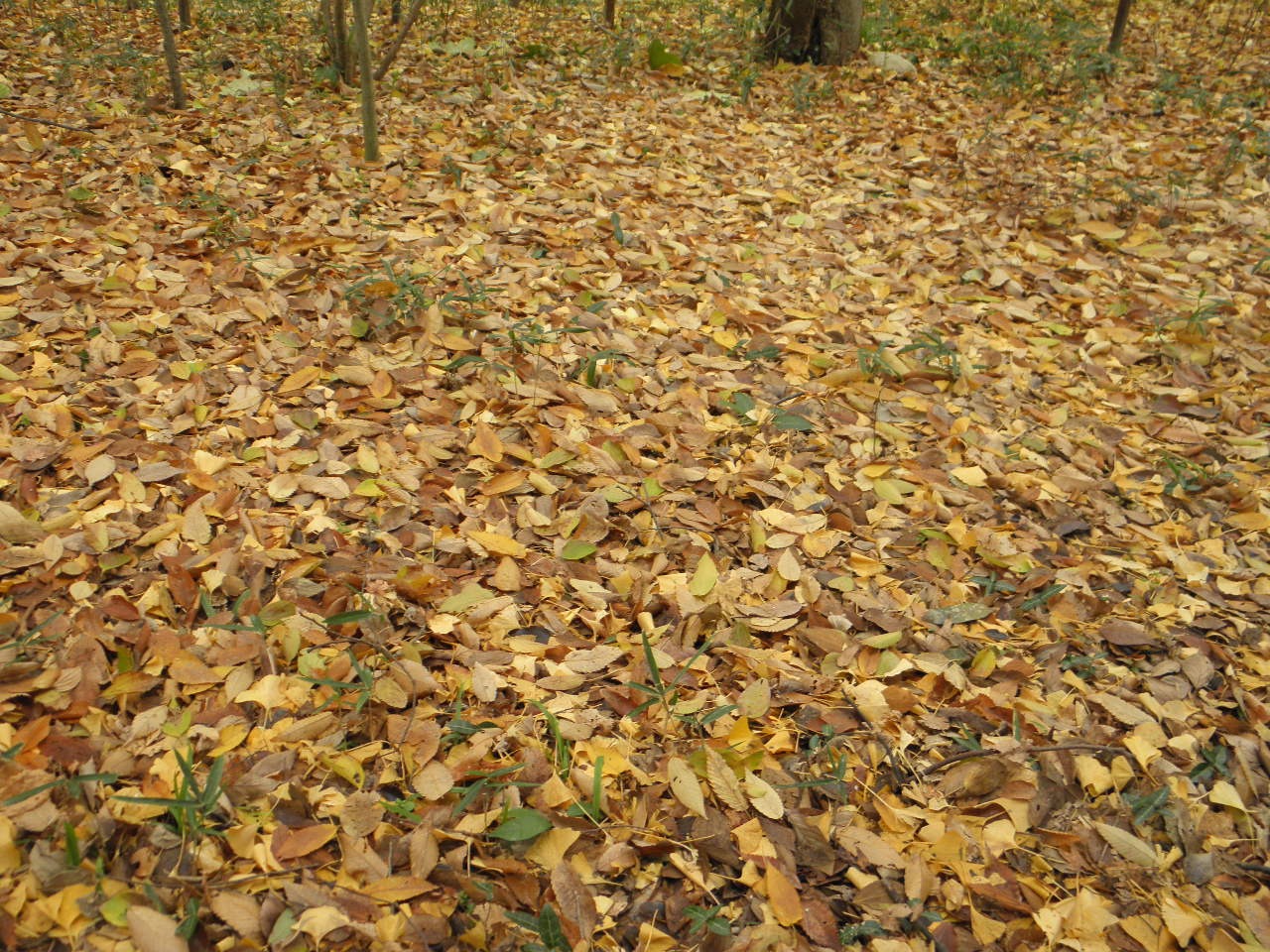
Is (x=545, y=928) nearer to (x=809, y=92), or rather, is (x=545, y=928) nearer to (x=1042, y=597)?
(x=1042, y=597)

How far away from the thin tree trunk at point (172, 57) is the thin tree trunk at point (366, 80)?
865 mm

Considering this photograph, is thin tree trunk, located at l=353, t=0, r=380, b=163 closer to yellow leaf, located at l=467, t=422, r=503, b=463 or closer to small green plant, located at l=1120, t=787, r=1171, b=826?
yellow leaf, located at l=467, t=422, r=503, b=463

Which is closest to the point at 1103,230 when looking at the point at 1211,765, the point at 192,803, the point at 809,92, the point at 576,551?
the point at 809,92

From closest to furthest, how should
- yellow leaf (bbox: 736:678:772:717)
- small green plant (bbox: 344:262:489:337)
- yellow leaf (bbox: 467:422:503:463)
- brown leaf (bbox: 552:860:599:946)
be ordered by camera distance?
brown leaf (bbox: 552:860:599:946) → yellow leaf (bbox: 736:678:772:717) → yellow leaf (bbox: 467:422:503:463) → small green plant (bbox: 344:262:489:337)

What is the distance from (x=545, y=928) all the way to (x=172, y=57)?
4295 millimetres

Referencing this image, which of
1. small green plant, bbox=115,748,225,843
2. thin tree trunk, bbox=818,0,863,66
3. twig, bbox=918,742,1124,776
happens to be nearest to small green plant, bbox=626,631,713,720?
twig, bbox=918,742,1124,776

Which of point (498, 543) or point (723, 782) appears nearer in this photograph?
point (723, 782)

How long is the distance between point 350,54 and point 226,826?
14.8 feet

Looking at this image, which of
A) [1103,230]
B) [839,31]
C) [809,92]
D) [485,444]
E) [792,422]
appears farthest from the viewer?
[839,31]

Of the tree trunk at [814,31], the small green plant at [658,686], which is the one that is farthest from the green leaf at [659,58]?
the small green plant at [658,686]

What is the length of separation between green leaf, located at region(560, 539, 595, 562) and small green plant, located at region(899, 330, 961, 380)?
1525 millimetres

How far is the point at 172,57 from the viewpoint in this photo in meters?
4.34

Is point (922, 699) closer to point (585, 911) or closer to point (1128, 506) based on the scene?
point (585, 911)

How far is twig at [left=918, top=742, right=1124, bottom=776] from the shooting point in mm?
2002
